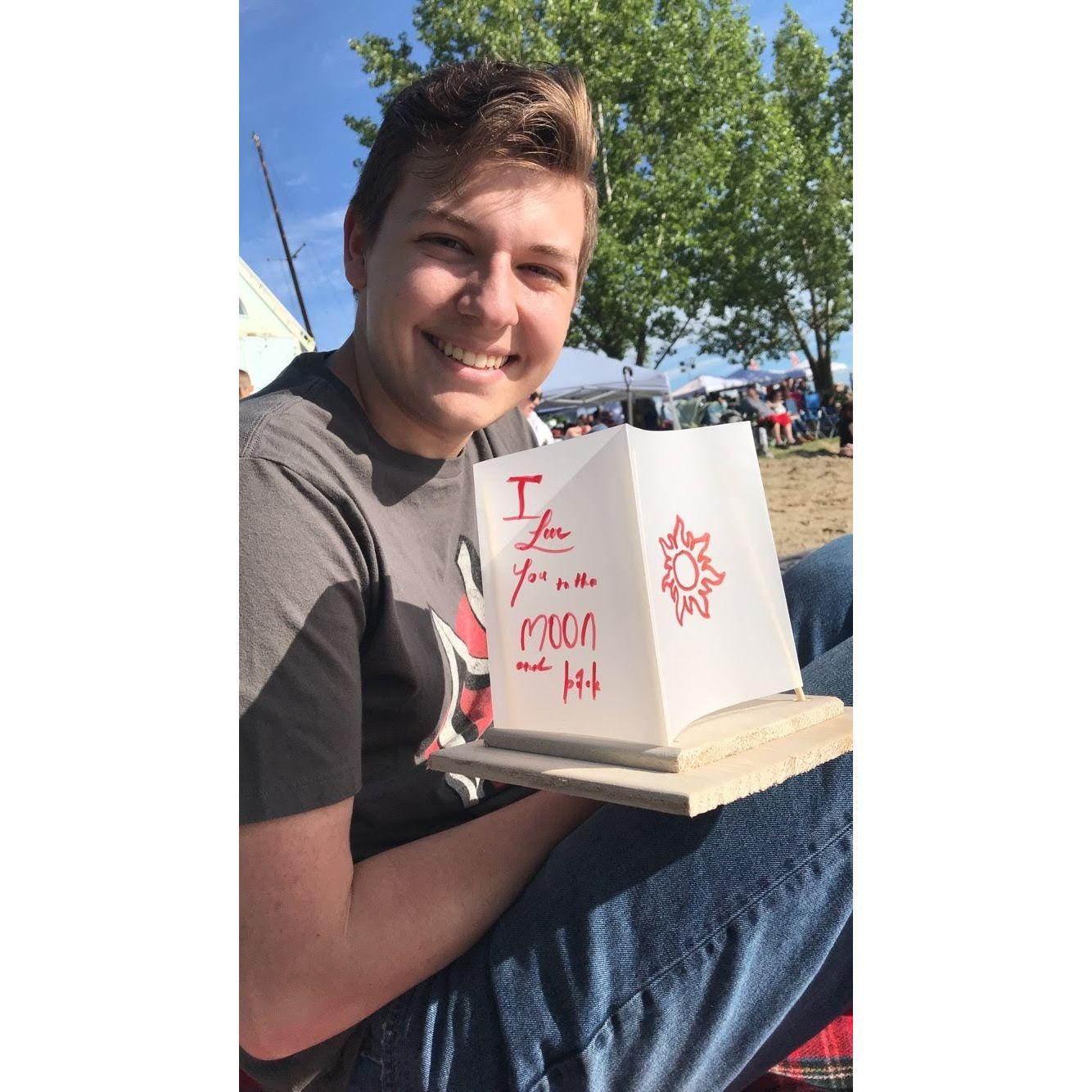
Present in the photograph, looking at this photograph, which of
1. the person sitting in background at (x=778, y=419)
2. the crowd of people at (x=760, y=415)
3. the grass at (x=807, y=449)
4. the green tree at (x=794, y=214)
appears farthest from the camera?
the person sitting in background at (x=778, y=419)

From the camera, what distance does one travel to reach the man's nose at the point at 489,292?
98 centimetres

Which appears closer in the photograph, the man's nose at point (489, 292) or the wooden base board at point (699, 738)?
the wooden base board at point (699, 738)

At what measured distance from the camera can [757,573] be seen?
923mm

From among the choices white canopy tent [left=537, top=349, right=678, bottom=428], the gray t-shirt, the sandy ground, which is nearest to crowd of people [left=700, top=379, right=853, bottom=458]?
the sandy ground

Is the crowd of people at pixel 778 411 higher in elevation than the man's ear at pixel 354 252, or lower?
higher

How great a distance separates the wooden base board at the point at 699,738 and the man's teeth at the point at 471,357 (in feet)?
1.29

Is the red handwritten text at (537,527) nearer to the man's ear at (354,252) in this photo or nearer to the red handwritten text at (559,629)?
the red handwritten text at (559,629)

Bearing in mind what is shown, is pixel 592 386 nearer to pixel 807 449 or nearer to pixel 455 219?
pixel 807 449

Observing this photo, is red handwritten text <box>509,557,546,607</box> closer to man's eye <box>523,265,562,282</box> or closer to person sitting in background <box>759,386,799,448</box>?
man's eye <box>523,265,562,282</box>

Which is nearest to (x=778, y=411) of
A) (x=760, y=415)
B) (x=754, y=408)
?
(x=760, y=415)

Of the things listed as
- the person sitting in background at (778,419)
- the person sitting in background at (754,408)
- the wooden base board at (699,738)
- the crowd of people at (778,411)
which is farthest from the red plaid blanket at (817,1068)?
the person sitting in background at (754,408)
